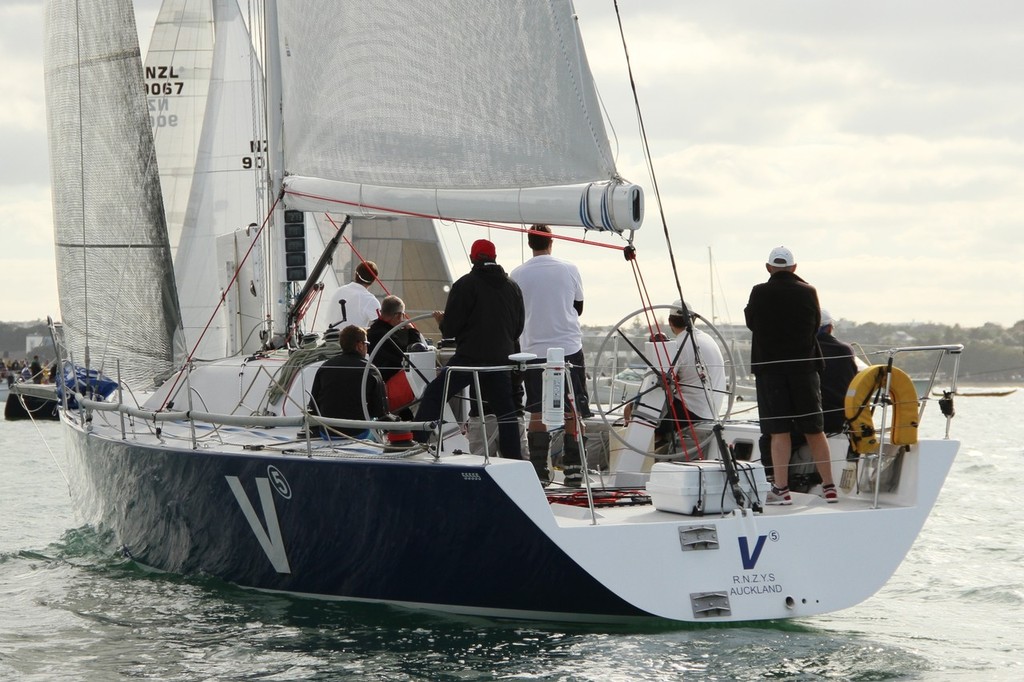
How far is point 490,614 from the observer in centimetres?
673

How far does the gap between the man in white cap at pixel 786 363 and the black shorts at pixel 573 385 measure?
0.97 meters

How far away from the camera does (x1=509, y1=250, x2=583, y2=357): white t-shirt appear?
7.73 m

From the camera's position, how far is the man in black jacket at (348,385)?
743 centimetres

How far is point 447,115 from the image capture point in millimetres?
8289

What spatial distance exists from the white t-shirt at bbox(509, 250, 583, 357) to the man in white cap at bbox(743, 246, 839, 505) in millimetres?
1059

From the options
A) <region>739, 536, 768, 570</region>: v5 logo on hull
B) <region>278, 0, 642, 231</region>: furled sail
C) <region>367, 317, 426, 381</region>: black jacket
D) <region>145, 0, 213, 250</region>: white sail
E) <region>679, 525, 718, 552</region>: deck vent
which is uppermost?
<region>145, 0, 213, 250</region>: white sail

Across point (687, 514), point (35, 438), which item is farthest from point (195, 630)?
point (35, 438)

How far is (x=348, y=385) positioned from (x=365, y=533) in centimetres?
92

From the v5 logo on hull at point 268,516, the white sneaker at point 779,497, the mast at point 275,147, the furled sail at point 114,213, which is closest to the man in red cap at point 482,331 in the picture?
the v5 logo on hull at point 268,516

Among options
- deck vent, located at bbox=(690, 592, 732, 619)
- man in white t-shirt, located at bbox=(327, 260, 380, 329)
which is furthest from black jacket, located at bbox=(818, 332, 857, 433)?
man in white t-shirt, located at bbox=(327, 260, 380, 329)

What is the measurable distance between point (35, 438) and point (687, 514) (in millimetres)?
25150

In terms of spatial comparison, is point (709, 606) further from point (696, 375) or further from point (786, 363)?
point (696, 375)

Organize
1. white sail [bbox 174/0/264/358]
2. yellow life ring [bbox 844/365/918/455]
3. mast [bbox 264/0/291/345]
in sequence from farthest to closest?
white sail [bbox 174/0/264/358], mast [bbox 264/0/291/345], yellow life ring [bbox 844/365/918/455]

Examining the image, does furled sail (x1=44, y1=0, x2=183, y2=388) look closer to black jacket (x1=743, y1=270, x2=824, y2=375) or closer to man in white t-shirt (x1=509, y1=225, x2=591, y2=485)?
man in white t-shirt (x1=509, y1=225, x2=591, y2=485)
